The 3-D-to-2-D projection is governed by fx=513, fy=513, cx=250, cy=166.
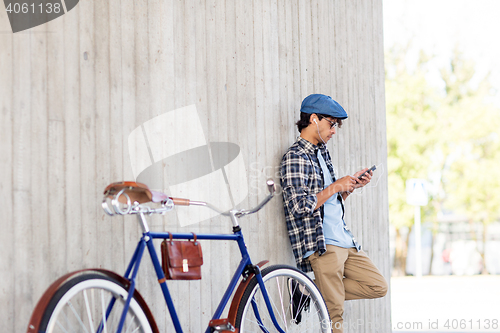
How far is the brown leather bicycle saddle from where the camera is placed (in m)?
1.90

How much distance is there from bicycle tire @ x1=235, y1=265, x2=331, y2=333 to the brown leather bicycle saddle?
0.70 meters

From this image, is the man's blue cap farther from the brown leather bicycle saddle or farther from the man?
the brown leather bicycle saddle

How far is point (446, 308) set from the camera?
7238 mm

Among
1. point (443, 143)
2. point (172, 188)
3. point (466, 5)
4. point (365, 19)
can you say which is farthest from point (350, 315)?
point (466, 5)

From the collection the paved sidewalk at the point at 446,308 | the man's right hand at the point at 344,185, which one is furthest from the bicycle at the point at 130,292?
the paved sidewalk at the point at 446,308

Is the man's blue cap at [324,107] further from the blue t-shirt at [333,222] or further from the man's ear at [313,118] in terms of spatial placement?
the blue t-shirt at [333,222]

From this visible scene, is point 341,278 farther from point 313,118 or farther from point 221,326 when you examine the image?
point 221,326

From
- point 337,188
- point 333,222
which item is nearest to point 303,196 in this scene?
point 337,188

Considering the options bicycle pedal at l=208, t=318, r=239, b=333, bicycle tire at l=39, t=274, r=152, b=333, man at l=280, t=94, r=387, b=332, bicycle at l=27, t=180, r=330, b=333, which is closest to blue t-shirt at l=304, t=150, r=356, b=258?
man at l=280, t=94, r=387, b=332

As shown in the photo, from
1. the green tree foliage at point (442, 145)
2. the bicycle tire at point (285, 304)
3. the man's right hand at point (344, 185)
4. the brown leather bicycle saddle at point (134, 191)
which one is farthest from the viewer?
the green tree foliage at point (442, 145)

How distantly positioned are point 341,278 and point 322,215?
1.32ft

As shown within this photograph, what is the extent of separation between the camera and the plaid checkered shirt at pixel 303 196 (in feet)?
9.95

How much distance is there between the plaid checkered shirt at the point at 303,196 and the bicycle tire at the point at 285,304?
235 millimetres

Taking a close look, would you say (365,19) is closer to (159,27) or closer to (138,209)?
(159,27)
